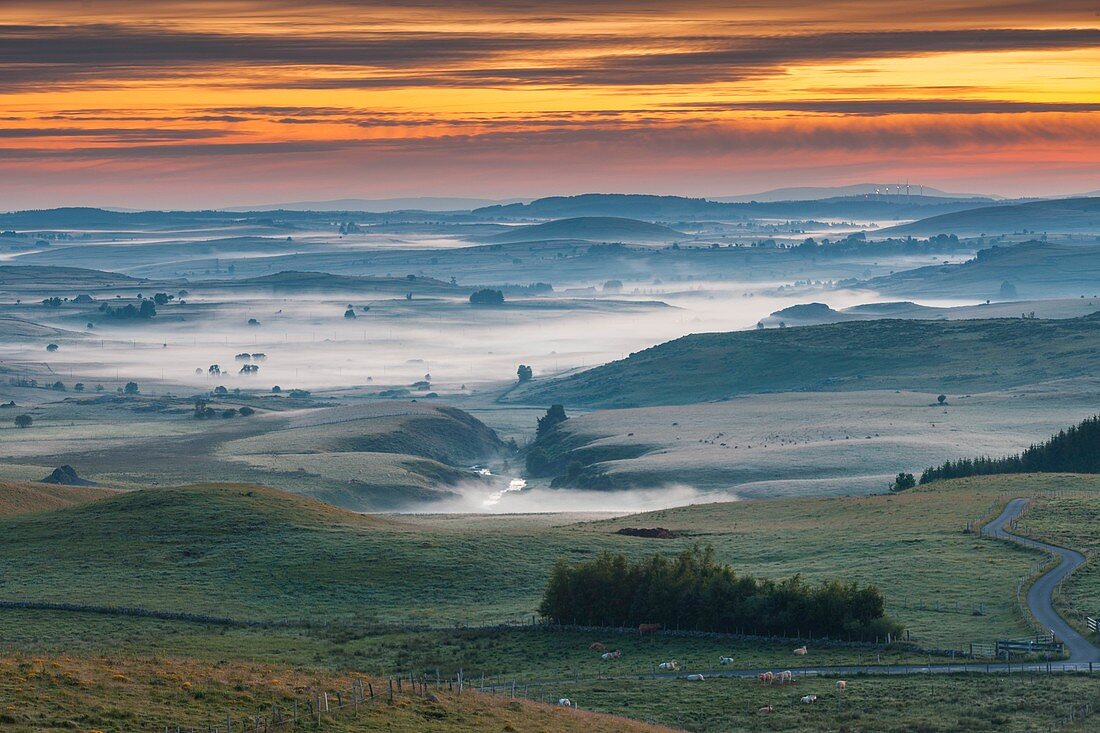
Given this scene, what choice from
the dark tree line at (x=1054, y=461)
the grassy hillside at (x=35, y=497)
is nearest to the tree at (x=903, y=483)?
the dark tree line at (x=1054, y=461)

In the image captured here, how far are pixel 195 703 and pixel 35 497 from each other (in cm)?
9162

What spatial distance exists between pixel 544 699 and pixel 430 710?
11.0 meters

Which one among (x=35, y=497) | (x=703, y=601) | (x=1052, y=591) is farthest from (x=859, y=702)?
(x=35, y=497)

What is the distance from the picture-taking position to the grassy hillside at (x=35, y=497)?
130m

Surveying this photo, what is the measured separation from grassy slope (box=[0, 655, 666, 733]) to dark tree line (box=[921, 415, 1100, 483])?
362ft

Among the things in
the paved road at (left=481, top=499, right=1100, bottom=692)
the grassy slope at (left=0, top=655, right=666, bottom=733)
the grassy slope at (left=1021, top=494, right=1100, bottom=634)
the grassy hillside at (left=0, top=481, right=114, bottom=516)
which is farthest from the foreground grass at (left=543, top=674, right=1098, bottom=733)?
the grassy hillside at (left=0, top=481, right=114, bottom=516)

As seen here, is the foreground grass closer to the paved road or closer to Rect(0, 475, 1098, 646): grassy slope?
the paved road

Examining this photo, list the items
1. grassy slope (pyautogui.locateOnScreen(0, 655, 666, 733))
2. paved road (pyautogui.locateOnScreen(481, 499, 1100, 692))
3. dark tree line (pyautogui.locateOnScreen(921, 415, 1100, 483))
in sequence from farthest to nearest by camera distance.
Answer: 1. dark tree line (pyautogui.locateOnScreen(921, 415, 1100, 483))
2. paved road (pyautogui.locateOnScreen(481, 499, 1100, 692))
3. grassy slope (pyautogui.locateOnScreen(0, 655, 666, 733))

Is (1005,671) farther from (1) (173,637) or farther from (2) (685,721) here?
(1) (173,637)

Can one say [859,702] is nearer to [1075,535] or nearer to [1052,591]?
[1052,591]

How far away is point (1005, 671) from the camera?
63.1 m

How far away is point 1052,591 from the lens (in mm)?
80000

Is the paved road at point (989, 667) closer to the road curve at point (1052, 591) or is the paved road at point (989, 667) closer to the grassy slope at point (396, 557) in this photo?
the road curve at point (1052, 591)

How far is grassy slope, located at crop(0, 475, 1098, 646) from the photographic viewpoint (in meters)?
87.2
